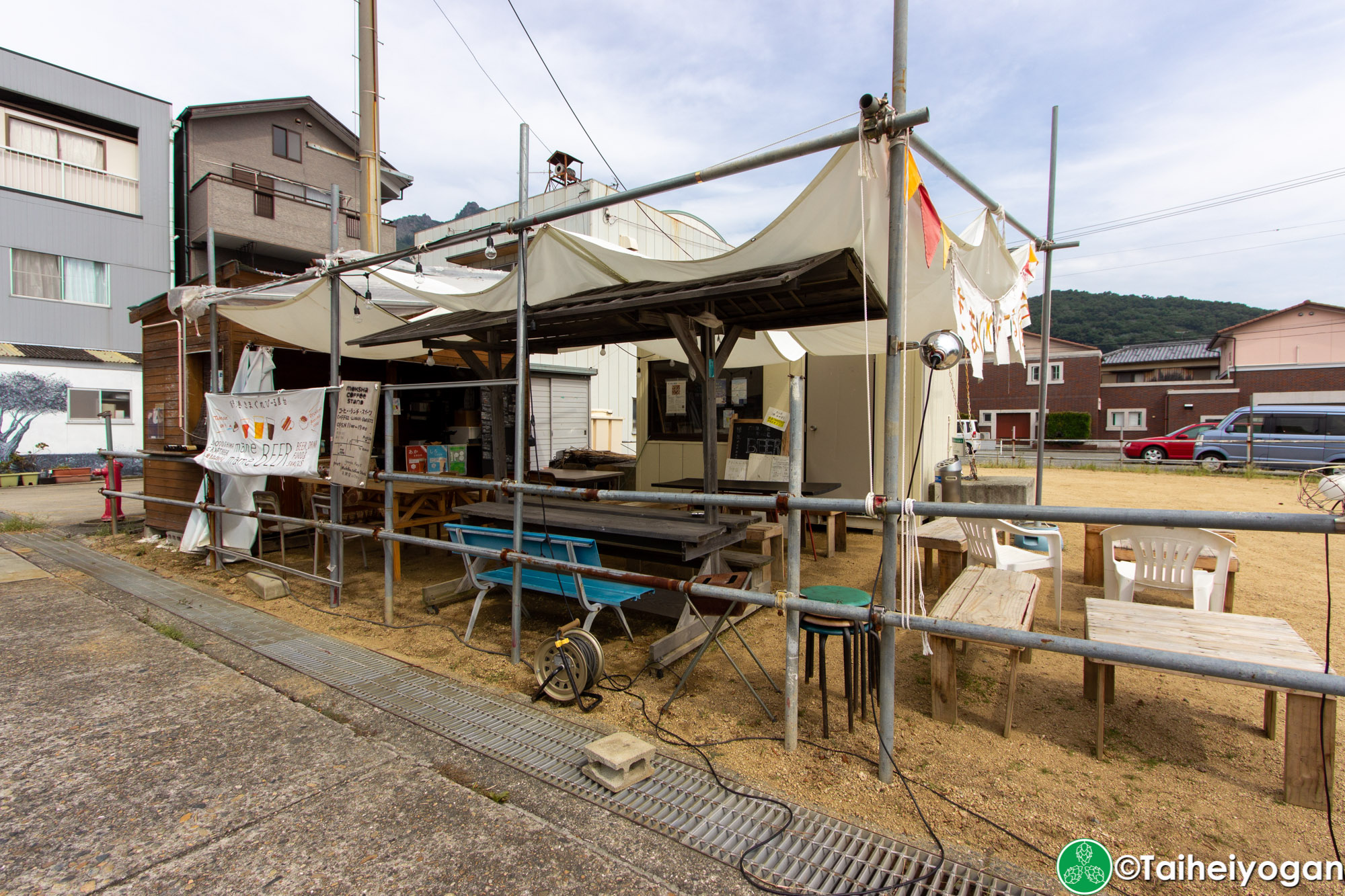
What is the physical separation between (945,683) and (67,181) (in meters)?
24.4

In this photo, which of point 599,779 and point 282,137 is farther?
point 282,137

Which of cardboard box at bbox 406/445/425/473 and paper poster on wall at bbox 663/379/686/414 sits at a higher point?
paper poster on wall at bbox 663/379/686/414

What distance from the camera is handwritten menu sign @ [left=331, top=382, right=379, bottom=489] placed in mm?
5098

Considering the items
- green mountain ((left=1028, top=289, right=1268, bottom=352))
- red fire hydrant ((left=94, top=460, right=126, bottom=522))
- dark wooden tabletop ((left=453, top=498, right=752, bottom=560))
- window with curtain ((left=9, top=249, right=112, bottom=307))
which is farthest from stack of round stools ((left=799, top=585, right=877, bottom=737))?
green mountain ((left=1028, top=289, right=1268, bottom=352))

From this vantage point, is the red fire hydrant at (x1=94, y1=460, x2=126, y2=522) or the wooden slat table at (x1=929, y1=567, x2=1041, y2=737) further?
the red fire hydrant at (x1=94, y1=460, x2=126, y2=522)

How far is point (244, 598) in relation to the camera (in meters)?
5.88

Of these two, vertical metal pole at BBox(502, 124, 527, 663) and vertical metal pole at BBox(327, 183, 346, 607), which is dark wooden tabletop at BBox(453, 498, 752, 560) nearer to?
vertical metal pole at BBox(502, 124, 527, 663)

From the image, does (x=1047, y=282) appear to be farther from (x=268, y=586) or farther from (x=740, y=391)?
(x=268, y=586)

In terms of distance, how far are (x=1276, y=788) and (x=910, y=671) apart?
1.72 metres

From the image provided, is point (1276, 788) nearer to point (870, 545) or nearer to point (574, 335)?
point (870, 545)

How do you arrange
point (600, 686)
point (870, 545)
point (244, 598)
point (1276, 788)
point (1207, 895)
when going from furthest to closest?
point (870, 545), point (244, 598), point (600, 686), point (1276, 788), point (1207, 895)

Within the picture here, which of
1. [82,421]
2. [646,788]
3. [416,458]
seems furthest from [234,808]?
[82,421]

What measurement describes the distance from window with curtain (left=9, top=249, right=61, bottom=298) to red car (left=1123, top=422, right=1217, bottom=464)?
31.4 metres

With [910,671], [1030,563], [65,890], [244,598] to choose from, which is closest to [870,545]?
[1030,563]
